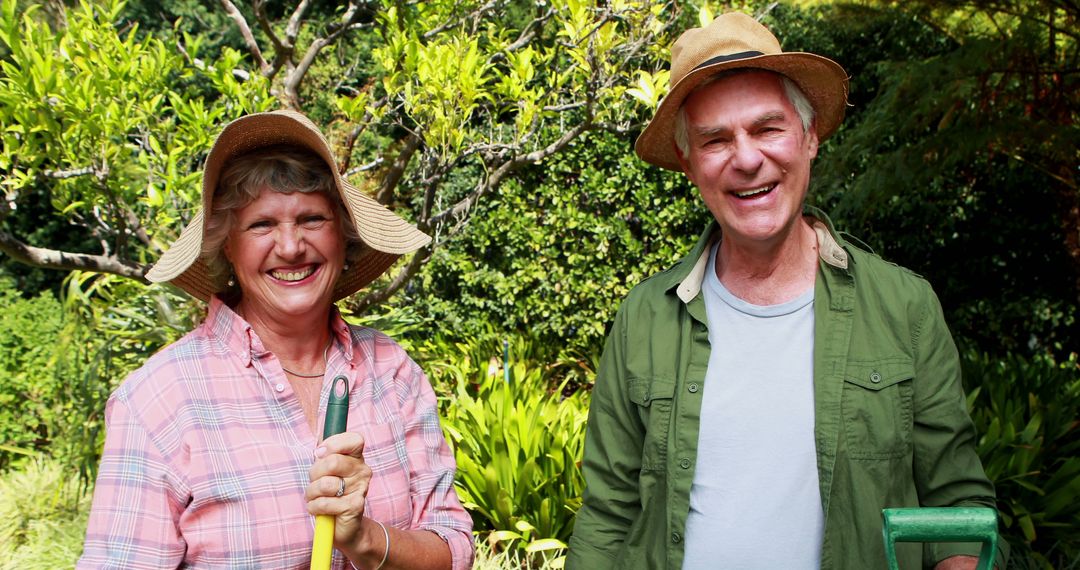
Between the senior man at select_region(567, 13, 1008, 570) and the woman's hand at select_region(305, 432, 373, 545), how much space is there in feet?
2.09

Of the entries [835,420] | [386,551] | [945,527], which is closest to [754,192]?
[835,420]

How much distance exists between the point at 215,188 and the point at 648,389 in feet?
3.58

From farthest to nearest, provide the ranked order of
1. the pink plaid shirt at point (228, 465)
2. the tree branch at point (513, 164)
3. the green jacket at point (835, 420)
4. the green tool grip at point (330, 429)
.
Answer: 1. the tree branch at point (513, 164)
2. the green jacket at point (835, 420)
3. the pink plaid shirt at point (228, 465)
4. the green tool grip at point (330, 429)

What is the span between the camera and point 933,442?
182 centimetres

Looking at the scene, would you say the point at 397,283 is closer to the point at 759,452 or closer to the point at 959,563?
the point at 759,452

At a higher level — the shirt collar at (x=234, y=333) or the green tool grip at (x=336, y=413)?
the shirt collar at (x=234, y=333)

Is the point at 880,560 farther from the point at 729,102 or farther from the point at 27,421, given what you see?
the point at 27,421

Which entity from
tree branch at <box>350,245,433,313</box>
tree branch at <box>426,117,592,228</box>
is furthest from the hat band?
tree branch at <box>350,245,433,313</box>

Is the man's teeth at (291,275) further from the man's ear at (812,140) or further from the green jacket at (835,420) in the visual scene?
the man's ear at (812,140)

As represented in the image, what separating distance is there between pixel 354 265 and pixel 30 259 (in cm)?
238

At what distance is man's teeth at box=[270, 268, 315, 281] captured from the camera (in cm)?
194

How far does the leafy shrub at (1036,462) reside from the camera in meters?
4.00

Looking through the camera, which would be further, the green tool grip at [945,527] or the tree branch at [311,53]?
the tree branch at [311,53]

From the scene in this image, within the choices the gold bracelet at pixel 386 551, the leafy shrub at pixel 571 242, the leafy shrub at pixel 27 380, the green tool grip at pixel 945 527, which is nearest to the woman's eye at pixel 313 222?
the gold bracelet at pixel 386 551
